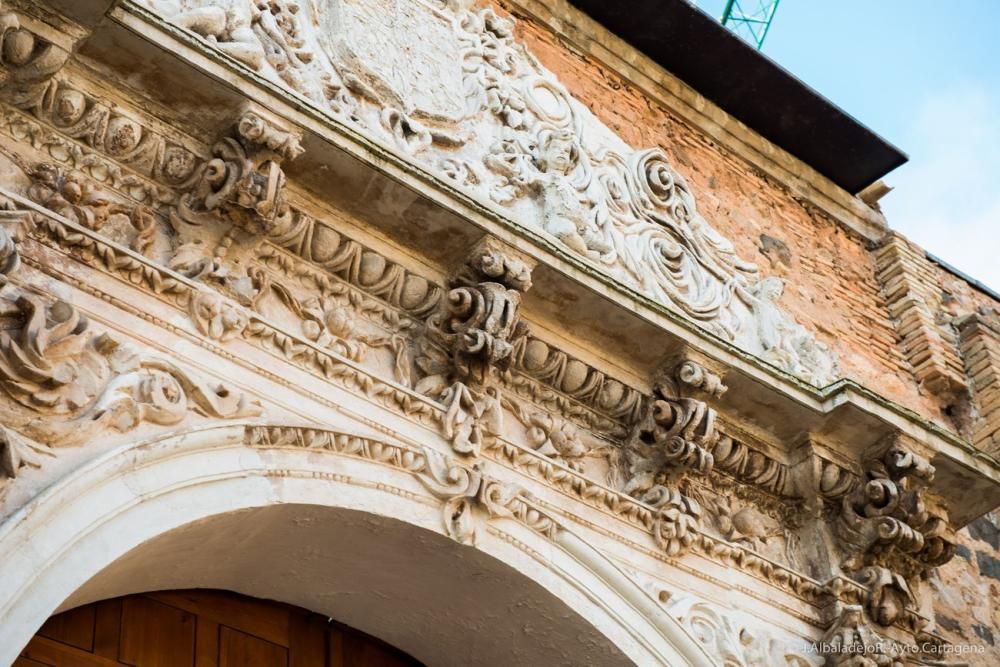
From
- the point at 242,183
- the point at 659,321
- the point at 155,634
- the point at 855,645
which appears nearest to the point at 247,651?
the point at 155,634

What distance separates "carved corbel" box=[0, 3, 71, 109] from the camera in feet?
12.2

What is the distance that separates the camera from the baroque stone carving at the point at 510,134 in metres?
4.65

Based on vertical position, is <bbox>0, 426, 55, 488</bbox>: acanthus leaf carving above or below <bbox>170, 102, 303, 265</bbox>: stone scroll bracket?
below

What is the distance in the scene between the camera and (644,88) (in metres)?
6.36

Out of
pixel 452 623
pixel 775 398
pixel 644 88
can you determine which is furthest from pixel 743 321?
pixel 452 623

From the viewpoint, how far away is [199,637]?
13.3ft

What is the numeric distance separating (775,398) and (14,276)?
2693 millimetres

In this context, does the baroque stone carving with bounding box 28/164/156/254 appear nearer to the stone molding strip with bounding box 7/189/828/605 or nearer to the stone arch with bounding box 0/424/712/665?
the stone molding strip with bounding box 7/189/828/605

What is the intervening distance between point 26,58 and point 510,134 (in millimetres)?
1927

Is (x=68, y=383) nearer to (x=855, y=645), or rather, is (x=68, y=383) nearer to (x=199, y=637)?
(x=199, y=637)

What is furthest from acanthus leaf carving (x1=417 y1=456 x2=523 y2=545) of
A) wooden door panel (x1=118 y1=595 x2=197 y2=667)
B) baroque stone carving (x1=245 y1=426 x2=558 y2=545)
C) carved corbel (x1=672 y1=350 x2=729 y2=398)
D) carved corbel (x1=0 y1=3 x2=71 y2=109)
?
carved corbel (x1=0 y1=3 x2=71 y2=109)

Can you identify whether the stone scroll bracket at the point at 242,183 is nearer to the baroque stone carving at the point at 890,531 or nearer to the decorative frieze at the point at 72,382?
the decorative frieze at the point at 72,382

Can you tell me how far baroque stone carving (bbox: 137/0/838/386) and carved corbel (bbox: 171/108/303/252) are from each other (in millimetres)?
347

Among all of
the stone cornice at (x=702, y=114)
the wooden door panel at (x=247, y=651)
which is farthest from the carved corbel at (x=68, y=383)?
the stone cornice at (x=702, y=114)
